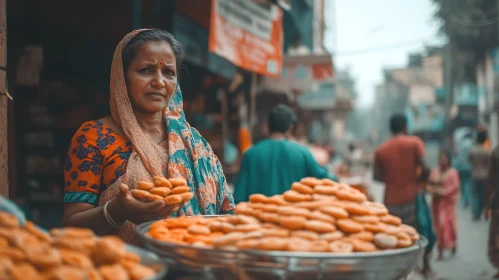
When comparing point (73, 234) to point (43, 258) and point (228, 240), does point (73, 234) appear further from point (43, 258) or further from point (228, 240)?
point (228, 240)

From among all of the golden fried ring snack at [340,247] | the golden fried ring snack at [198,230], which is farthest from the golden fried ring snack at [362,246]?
the golden fried ring snack at [198,230]

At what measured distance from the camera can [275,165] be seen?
14.7 ft

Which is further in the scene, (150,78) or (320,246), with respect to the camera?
(150,78)

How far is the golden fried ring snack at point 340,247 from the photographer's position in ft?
4.65

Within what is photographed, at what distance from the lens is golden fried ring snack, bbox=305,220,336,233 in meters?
1.50

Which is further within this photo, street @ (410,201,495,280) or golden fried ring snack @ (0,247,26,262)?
street @ (410,201,495,280)

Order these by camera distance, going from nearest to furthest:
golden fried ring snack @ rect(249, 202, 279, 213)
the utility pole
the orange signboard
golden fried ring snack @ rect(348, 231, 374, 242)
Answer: golden fried ring snack @ rect(348, 231, 374, 242)
golden fried ring snack @ rect(249, 202, 279, 213)
the orange signboard
the utility pole

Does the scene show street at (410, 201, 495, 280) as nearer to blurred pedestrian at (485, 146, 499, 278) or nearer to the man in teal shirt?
blurred pedestrian at (485, 146, 499, 278)

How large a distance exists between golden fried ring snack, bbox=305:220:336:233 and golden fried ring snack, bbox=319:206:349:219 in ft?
0.23

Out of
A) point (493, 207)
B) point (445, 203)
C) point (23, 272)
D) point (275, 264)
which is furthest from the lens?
point (445, 203)

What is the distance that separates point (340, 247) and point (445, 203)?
8.08m

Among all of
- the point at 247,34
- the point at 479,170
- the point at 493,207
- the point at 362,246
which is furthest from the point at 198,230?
the point at 479,170

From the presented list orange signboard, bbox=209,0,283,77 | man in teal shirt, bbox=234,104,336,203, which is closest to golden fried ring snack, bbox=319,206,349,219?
man in teal shirt, bbox=234,104,336,203

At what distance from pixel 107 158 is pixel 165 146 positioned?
27 centimetres
